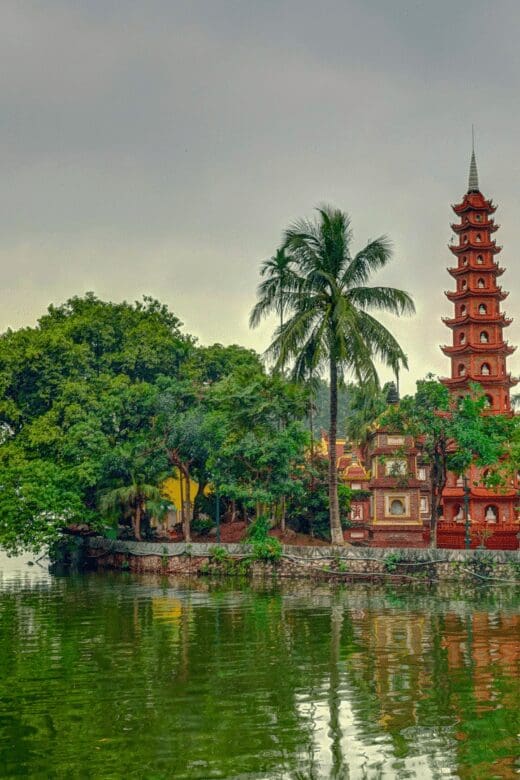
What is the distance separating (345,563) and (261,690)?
19.5 m

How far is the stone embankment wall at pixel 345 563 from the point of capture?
31875 millimetres

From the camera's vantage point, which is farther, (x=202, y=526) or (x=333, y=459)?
(x=202, y=526)

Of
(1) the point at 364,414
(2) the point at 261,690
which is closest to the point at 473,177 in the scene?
(1) the point at 364,414

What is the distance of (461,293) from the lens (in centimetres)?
4406

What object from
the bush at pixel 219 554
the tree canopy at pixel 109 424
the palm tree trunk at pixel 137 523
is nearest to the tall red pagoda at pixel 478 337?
the tree canopy at pixel 109 424

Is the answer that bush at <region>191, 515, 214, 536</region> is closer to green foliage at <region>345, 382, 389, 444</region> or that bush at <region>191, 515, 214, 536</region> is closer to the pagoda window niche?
green foliage at <region>345, 382, 389, 444</region>

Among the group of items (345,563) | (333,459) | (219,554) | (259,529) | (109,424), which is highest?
(109,424)

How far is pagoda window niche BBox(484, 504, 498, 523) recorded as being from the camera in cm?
4112

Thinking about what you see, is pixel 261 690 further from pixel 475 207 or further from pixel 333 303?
pixel 475 207

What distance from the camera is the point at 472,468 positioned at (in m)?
41.7

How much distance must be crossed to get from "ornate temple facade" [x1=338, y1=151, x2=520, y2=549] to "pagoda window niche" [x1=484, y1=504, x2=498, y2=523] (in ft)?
0.11

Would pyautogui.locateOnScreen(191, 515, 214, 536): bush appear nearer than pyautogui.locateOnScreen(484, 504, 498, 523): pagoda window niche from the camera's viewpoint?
No

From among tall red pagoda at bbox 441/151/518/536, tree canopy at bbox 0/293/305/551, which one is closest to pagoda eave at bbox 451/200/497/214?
tall red pagoda at bbox 441/151/518/536

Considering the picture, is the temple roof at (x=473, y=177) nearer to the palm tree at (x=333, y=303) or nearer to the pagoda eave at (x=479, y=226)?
the pagoda eave at (x=479, y=226)
